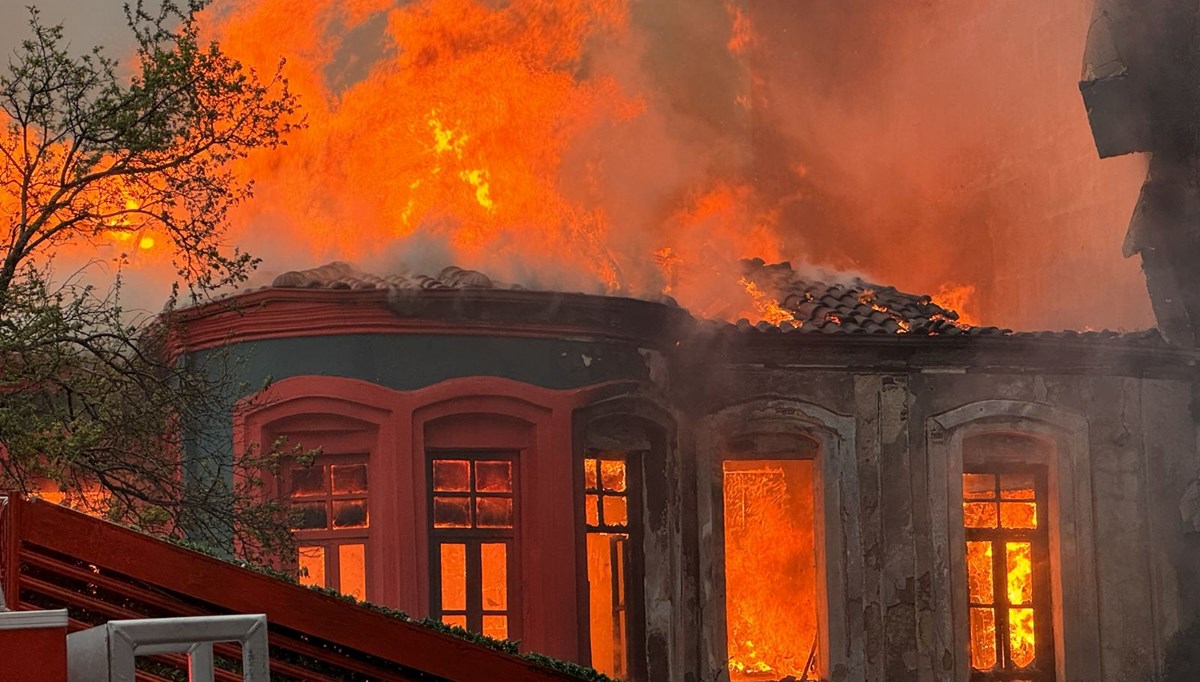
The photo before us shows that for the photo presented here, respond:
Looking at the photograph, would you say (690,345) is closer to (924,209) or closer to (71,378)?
(71,378)

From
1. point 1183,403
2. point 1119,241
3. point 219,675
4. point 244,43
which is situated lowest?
point 219,675

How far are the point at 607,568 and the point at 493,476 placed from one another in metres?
1.72

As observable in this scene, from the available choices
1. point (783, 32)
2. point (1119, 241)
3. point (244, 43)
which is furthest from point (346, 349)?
point (783, 32)

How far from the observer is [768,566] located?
18609 mm

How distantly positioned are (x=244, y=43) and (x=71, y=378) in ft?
17.3

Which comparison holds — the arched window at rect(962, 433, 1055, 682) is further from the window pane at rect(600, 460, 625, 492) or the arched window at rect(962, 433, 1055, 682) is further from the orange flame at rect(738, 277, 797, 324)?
the window pane at rect(600, 460, 625, 492)

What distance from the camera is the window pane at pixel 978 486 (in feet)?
56.4

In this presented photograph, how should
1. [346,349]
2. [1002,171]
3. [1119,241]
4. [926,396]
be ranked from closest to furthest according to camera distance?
1. [346,349]
2. [926,396]
3. [1119,241]
4. [1002,171]

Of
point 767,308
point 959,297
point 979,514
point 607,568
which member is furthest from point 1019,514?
point 959,297

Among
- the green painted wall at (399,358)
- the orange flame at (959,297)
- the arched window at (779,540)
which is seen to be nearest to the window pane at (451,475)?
the green painted wall at (399,358)

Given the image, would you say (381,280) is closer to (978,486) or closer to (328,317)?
(328,317)

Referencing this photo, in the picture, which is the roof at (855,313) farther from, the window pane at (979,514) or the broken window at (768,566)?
the broken window at (768,566)

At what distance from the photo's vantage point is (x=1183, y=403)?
17.5 metres

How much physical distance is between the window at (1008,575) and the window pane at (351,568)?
21.5ft
